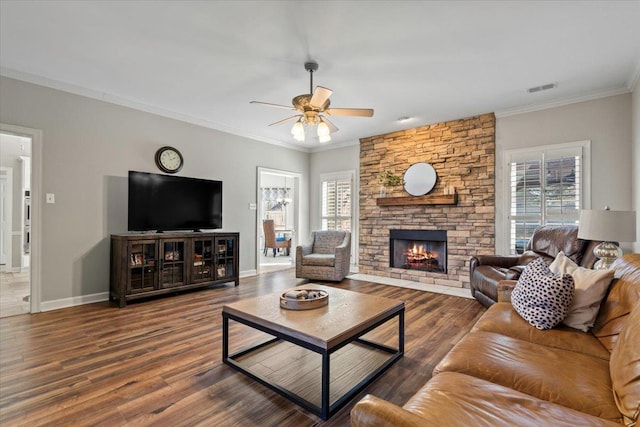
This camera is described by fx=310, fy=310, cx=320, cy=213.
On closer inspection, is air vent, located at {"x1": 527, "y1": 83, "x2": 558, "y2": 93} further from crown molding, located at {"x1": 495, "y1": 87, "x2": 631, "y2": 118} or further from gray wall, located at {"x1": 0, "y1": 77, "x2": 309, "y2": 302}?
gray wall, located at {"x1": 0, "y1": 77, "x2": 309, "y2": 302}

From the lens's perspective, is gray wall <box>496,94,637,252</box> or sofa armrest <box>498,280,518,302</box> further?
gray wall <box>496,94,637,252</box>

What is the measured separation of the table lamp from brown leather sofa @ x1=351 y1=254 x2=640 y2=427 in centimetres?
101

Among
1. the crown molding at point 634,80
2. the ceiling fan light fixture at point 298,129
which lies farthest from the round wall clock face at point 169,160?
the crown molding at point 634,80

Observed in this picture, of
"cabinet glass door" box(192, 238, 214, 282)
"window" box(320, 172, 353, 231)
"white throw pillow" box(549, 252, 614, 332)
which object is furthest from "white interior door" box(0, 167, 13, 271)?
"white throw pillow" box(549, 252, 614, 332)

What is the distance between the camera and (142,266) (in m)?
3.85

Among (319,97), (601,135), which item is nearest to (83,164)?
(319,97)

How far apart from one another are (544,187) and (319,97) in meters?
3.44

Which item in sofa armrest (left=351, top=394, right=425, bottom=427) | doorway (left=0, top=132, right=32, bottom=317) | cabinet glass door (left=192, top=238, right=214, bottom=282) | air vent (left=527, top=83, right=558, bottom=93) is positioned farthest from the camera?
doorway (left=0, top=132, right=32, bottom=317)

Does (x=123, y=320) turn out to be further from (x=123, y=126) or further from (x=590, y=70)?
(x=590, y=70)

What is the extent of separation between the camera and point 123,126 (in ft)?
13.5

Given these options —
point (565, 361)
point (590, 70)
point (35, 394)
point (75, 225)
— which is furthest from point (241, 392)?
point (590, 70)

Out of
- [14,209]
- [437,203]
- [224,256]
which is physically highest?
[437,203]

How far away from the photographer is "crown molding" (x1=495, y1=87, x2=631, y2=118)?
12.1 feet

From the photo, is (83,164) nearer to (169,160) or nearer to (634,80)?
(169,160)
